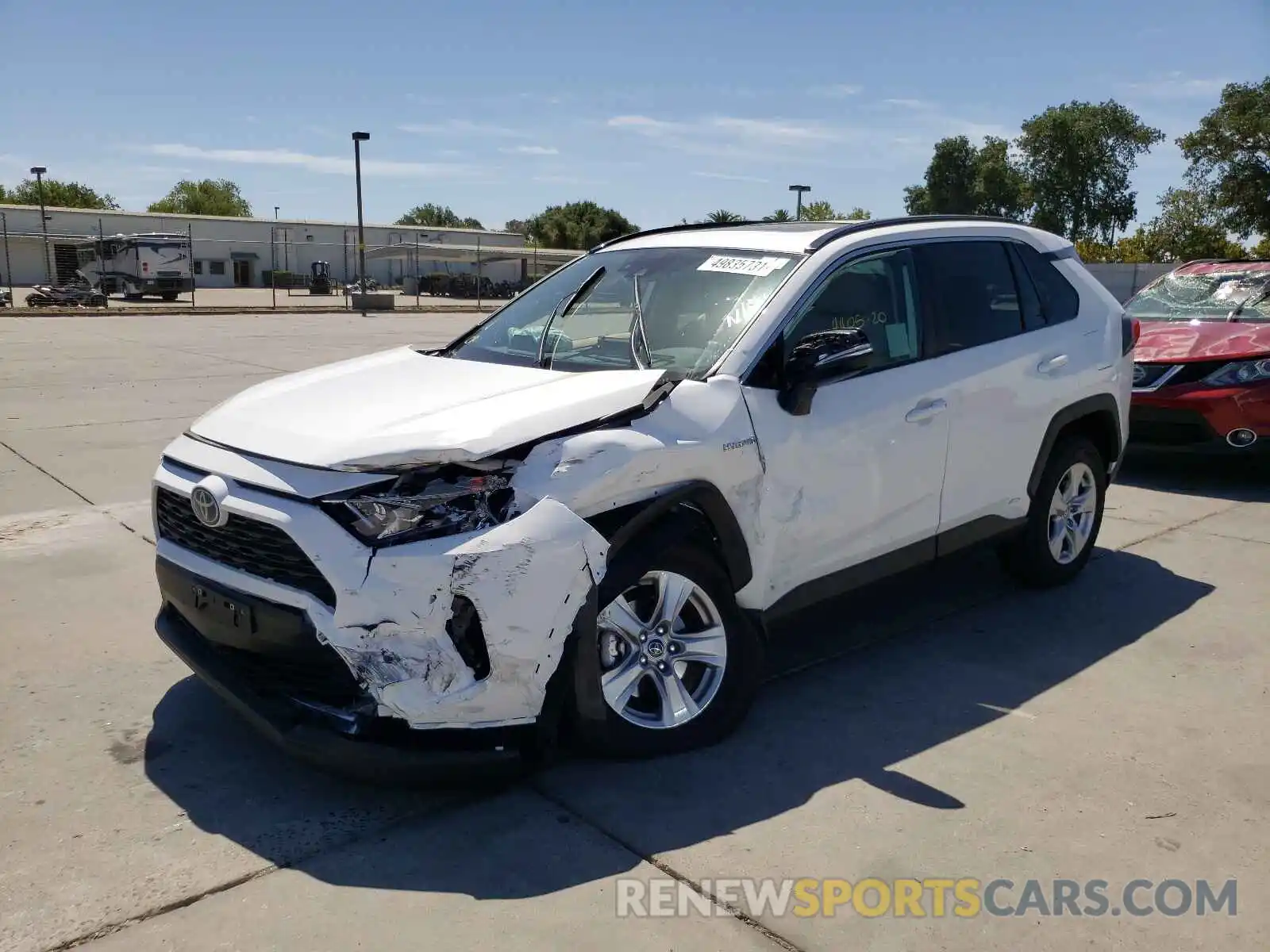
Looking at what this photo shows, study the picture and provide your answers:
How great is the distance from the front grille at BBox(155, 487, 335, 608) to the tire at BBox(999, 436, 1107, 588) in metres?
3.50

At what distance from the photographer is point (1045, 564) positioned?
522 centimetres

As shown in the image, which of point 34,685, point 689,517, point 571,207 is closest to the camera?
point 689,517

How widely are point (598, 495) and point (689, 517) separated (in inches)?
15.4

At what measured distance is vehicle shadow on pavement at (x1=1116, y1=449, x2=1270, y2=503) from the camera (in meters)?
7.72

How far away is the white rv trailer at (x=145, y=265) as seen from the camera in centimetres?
3806

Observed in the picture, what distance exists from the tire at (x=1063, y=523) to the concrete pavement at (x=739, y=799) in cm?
15

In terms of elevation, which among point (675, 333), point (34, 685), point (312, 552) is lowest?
point (34, 685)

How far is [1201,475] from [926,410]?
17.7ft

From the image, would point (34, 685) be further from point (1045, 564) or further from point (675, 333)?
point (1045, 564)

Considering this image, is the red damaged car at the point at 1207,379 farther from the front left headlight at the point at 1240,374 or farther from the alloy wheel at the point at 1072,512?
the alloy wheel at the point at 1072,512

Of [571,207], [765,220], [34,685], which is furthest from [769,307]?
[571,207]

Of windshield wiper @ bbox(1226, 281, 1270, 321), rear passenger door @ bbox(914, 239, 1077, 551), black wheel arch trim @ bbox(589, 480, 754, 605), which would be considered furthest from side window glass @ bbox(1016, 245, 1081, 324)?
windshield wiper @ bbox(1226, 281, 1270, 321)

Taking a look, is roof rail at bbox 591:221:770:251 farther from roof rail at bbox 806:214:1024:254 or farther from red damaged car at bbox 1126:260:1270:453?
red damaged car at bbox 1126:260:1270:453

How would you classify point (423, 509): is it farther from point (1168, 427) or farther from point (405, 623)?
point (1168, 427)
